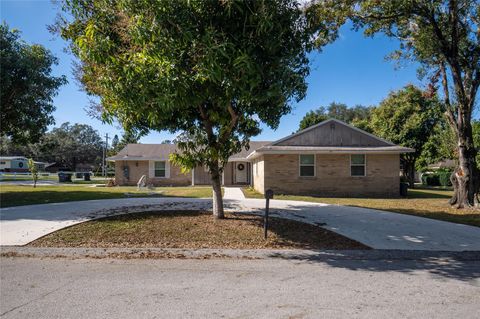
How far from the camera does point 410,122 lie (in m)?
27.8

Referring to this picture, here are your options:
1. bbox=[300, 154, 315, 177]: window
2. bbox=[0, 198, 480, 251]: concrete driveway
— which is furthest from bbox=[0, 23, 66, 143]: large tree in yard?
bbox=[300, 154, 315, 177]: window

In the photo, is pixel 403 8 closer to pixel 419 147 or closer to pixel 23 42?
pixel 23 42

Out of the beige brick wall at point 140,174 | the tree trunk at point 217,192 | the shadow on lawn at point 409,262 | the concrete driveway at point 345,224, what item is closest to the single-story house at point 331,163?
the concrete driveway at point 345,224

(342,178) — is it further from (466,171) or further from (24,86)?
(24,86)

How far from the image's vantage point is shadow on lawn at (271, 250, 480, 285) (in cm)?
551

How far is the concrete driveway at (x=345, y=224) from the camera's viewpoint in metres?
7.43

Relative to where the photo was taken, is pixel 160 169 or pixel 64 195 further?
pixel 160 169

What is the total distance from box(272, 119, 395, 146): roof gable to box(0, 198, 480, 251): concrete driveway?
727cm

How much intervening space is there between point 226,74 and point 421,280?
15.5 feet

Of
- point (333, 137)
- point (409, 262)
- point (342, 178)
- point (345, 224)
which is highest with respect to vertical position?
point (333, 137)

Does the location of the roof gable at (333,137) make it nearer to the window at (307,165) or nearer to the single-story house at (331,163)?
the single-story house at (331,163)

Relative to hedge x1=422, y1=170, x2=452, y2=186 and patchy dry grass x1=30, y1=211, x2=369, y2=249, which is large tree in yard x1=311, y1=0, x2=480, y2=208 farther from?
hedge x1=422, y1=170, x2=452, y2=186

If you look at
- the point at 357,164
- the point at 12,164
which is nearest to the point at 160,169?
the point at 357,164

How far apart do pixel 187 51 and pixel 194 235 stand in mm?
4190
